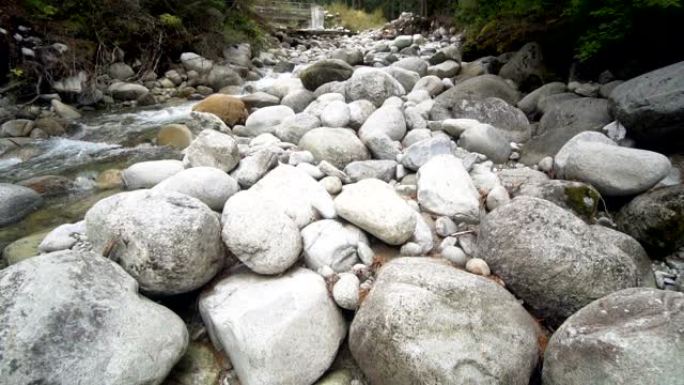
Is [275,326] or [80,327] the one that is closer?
[80,327]

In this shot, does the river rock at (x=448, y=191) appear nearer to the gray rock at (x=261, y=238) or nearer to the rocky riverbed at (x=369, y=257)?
the rocky riverbed at (x=369, y=257)

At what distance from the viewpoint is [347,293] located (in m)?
2.36

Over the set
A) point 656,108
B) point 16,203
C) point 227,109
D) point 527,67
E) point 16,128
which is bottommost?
point 16,128

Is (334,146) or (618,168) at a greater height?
(618,168)

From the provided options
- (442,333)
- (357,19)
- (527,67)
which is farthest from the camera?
(357,19)

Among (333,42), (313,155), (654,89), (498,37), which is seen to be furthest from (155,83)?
(333,42)

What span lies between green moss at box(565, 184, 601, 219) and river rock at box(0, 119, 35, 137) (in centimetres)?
718

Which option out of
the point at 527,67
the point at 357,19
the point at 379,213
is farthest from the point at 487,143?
the point at 357,19

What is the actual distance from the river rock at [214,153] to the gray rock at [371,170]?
3.58 feet

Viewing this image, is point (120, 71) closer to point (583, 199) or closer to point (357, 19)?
point (583, 199)

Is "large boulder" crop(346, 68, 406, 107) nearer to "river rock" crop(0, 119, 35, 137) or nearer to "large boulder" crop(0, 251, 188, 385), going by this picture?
"large boulder" crop(0, 251, 188, 385)

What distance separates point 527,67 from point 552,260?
194 inches

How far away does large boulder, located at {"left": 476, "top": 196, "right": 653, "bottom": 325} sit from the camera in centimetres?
227

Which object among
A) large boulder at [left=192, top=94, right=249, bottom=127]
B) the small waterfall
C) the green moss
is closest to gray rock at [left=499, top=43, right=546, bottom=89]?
the green moss
